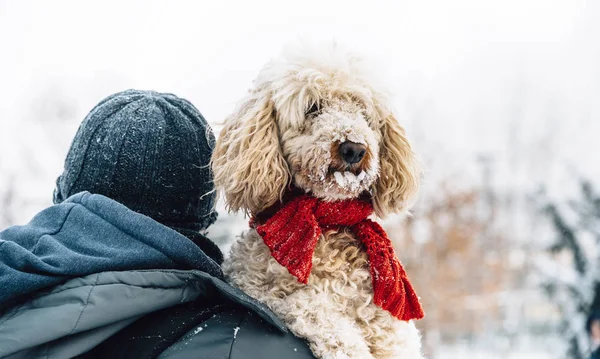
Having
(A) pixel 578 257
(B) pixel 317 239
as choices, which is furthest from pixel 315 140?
(A) pixel 578 257

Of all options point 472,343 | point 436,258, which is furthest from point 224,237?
point 472,343

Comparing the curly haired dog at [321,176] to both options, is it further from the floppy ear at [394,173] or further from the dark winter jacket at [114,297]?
the dark winter jacket at [114,297]

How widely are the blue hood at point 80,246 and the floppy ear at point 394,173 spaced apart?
93cm

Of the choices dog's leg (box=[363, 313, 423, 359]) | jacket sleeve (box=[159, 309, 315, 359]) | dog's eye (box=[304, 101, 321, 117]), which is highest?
dog's eye (box=[304, 101, 321, 117])

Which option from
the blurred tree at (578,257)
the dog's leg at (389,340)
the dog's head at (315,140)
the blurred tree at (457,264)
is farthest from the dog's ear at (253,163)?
the blurred tree at (457,264)

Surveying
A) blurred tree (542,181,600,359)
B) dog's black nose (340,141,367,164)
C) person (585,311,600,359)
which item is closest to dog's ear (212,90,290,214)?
dog's black nose (340,141,367,164)

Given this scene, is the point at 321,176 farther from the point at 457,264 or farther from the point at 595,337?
the point at 457,264

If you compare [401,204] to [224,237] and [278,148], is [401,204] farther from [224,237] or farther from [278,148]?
[224,237]

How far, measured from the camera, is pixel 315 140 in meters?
2.46

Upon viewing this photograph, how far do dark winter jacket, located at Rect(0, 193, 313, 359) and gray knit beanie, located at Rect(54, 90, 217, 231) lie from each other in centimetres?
31

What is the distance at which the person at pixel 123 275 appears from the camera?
1750mm

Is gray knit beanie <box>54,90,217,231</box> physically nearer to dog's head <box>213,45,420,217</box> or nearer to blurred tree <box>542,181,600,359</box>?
dog's head <box>213,45,420,217</box>

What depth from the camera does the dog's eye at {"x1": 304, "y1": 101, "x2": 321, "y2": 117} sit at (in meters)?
2.57

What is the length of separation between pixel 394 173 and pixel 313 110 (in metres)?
0.45
